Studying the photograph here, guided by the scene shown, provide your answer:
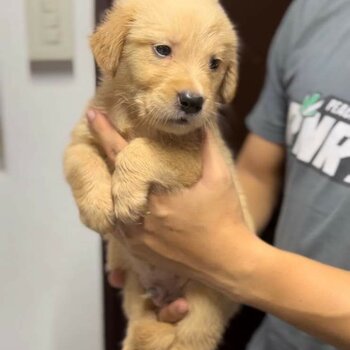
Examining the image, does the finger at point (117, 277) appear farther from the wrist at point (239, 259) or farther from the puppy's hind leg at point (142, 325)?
the wrist at point (239, 259)

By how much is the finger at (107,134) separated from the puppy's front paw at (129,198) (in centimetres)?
6

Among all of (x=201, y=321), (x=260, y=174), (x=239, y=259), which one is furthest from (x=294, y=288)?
(x=260, y=174)

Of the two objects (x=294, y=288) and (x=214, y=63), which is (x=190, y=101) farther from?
(x=294, y=288)

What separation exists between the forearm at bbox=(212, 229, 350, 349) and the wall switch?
579mm

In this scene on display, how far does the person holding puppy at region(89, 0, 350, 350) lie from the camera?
0.91 metres

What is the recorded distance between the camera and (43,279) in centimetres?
139

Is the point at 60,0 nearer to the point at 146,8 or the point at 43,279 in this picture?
the point at 146,8

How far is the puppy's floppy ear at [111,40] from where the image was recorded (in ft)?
2.99

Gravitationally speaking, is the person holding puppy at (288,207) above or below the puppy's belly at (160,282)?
above

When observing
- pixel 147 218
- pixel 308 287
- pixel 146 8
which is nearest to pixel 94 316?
pixel 147 218

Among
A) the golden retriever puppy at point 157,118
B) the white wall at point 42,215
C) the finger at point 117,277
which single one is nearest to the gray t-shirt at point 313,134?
the golden retriever puppy at point 157,118

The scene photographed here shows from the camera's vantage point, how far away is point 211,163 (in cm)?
96

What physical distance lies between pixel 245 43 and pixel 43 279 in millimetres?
723

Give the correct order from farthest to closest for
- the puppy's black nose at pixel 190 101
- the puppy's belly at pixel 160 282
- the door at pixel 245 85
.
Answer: the door at pixel 245 85
the puppy's belly at pixel 160 282
the puppy's black nose at pixel 190 101
